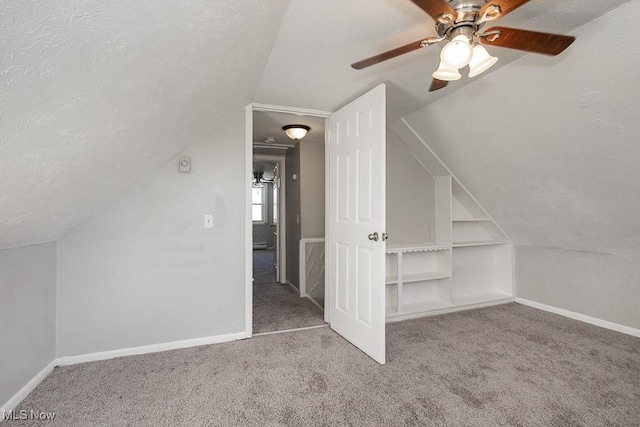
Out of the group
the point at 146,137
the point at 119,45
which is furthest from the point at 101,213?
the point at 119,45

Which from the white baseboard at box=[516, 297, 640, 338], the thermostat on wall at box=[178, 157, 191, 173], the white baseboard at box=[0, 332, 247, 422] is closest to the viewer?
the white baseboard at box=[0, 332, 247, 422]

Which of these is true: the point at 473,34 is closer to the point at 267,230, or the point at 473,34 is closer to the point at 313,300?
the point at 313,300

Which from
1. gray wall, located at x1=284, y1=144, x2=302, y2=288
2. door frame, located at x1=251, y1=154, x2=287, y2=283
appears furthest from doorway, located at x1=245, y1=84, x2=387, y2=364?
door frame, located at x1=251, y1=154, x2=287, y2=283

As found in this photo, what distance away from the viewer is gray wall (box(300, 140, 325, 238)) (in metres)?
4.22

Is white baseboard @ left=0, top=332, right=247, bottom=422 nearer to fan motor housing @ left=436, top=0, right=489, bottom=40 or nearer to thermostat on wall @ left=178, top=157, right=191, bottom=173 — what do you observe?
thermostat on wall @ left=178, top=157, right=191, bottom=173

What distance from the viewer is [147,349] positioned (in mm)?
2443

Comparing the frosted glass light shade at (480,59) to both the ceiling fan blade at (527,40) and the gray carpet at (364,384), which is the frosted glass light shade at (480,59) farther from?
the gray carpet at (364,384)

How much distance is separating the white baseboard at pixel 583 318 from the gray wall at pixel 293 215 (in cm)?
282

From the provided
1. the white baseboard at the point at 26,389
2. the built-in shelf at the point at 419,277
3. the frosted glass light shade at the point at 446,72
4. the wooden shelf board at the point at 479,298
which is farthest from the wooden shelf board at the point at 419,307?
the white baseboard at the point at 26,389

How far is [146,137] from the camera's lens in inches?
71.6

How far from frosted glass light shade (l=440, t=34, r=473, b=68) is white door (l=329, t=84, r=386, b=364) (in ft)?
2.83

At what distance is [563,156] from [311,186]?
2.73m

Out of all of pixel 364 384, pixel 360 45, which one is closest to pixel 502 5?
pixel 360 45

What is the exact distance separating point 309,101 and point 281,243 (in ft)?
8.87
